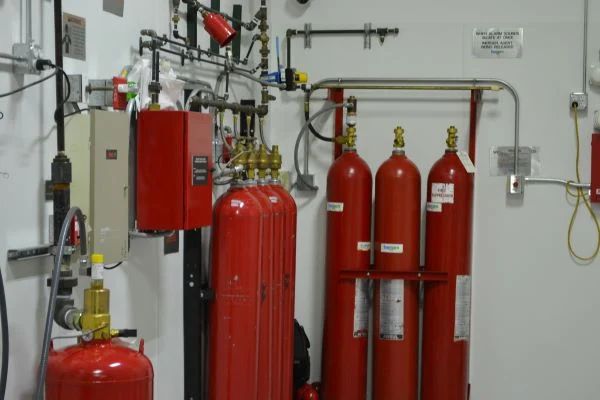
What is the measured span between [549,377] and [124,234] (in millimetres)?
2360

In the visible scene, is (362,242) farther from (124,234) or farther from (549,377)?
(124,234)

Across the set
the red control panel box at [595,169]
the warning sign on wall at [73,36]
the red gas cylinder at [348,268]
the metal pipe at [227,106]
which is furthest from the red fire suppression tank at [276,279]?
the red control panel box at [595,169]

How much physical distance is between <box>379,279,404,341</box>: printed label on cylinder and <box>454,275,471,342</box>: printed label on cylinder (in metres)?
0.24

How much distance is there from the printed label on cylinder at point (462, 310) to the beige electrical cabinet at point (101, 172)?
1.81 metres

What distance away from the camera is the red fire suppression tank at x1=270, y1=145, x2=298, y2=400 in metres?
3.25

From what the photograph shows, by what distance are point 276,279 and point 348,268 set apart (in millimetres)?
607

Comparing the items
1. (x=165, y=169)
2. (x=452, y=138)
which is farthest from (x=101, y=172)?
(x=452, y=138)

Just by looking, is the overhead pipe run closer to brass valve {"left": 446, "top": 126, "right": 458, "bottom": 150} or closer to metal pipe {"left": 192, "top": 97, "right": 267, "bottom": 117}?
brass valve {"left": 446, "top": 126, "right": 458, "bottom": 150}

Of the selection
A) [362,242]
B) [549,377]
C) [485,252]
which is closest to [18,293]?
[362,242]

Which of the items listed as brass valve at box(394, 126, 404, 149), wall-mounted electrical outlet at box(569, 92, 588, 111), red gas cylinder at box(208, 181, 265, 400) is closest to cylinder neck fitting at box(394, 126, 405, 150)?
brass valve at box(394, 126, 404, 149)

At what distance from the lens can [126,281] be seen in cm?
260

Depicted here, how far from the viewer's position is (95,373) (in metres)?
1.88

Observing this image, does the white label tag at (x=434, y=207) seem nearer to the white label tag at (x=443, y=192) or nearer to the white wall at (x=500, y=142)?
the white label tag at (x=443, y=192)

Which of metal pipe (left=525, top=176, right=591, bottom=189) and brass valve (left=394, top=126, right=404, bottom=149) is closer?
brass valve (left=394, top=126, right=404, bottom=149)
